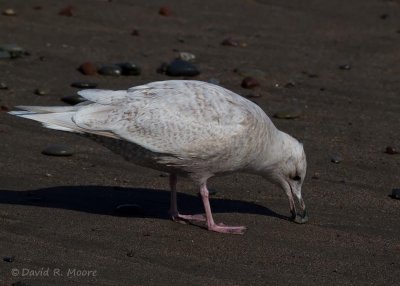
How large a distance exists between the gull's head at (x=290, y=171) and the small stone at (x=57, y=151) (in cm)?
160

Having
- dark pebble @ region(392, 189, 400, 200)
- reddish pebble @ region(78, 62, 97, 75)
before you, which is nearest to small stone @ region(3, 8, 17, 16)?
reddish pebble @ region(78, 62, 97, 75)

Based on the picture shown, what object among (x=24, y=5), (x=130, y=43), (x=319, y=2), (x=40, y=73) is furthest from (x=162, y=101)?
(x=319, y=2)

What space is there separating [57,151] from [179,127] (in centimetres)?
164

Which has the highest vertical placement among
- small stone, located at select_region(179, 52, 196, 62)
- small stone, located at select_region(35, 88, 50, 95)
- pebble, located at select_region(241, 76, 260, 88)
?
small stone, located at select_region(35, 88, 50, 95)

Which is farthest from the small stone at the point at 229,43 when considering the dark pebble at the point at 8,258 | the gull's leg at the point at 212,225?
the dark pebble at the point at 8,258

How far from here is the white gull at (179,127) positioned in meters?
6.79

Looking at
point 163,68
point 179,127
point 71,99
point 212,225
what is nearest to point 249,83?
point 163,68

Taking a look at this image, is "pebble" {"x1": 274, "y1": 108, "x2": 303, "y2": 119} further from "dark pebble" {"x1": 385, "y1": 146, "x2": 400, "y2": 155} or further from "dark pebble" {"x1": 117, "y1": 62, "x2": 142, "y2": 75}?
"dark pebble" {"x1": 117, "y1": 62, "x2": 142, "y2": 75}

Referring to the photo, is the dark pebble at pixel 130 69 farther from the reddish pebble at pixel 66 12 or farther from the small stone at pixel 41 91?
the reddish pebble at pixel 66 12

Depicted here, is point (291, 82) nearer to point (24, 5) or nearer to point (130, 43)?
point (130, 43)

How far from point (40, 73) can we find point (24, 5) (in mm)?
2073

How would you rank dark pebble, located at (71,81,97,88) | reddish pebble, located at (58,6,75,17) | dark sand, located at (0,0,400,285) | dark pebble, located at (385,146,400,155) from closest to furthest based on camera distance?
dark sand, located at (0,0,400,285), dark pebble, located at (385,146,400,155), dark pebble, located at (71,81,97,88), reddish pebble, located at (58,6,75,17)

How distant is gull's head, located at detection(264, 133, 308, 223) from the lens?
7332 millimetres

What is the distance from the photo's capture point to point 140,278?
227 inches
